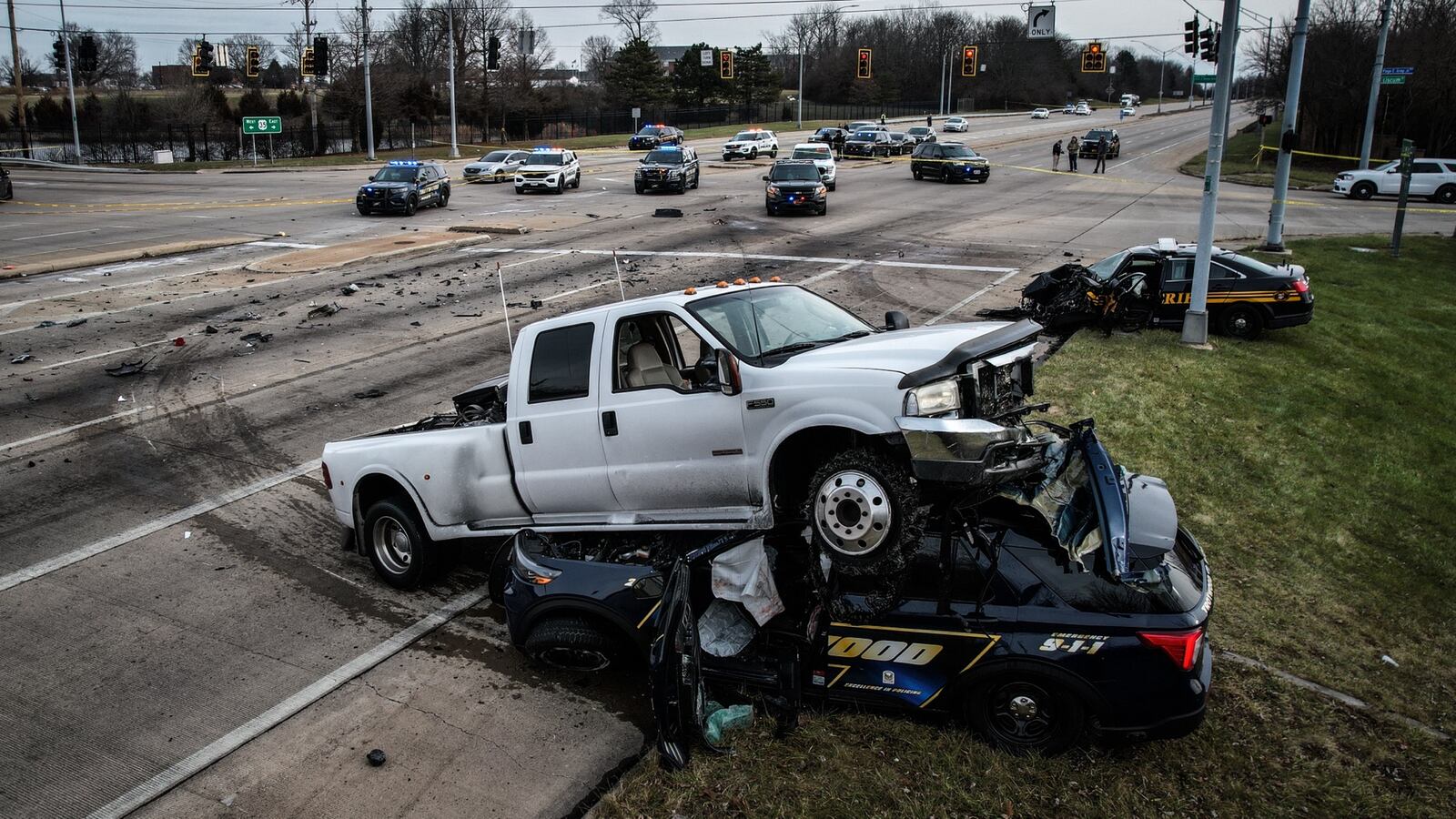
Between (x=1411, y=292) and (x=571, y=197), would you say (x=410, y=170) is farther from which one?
(x=1411, y=292)

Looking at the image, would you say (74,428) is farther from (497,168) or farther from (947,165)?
(947,165)

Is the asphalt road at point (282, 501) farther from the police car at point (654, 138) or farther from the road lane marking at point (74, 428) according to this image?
the police car at point (654, 138)

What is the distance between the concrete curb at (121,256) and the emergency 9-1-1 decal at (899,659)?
2340cm

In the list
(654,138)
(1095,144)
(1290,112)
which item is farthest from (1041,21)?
(1290,112)

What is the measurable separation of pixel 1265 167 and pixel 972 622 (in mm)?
54670

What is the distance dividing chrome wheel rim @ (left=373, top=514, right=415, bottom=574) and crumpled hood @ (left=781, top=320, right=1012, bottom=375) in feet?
11.8

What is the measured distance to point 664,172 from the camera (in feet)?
127

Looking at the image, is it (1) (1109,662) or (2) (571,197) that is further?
(2) (571,197)

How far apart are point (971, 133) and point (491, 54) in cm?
4455

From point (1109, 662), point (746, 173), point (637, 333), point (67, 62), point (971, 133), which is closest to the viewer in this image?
point (1109, 662)

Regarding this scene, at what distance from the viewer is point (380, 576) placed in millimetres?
8062

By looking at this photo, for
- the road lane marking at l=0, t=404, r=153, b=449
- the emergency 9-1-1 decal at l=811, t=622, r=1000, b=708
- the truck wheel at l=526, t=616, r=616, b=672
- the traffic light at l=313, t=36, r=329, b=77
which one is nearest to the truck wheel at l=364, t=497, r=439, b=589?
the truck wheel at l=526, t=616, r=616, b=672

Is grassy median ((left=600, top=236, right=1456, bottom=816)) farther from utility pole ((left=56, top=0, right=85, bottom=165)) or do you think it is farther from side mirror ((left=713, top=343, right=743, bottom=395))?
utility pole ((left=56, top=0, right=85, bottom=165))

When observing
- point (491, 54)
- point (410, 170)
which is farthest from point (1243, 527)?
point (491, 54)
